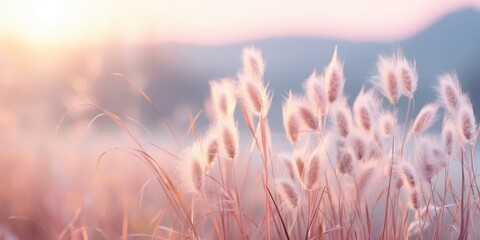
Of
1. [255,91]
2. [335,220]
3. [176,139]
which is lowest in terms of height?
[335,220]

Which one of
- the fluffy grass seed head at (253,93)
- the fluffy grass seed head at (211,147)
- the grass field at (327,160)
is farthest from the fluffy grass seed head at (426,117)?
the fluffy grass seed head at (211,147)

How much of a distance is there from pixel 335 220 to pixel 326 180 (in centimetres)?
8

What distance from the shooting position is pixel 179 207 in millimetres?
1395

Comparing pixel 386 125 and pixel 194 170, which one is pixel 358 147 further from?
pixel 194 170

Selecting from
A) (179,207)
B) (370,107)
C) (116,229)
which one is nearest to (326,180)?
(370,107)

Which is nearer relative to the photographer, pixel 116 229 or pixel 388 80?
pixel 388 80

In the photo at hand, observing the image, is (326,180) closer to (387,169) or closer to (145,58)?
(387,169)

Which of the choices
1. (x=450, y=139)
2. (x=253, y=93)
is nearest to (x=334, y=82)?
(x=253, y=93)

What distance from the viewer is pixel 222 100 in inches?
56.8

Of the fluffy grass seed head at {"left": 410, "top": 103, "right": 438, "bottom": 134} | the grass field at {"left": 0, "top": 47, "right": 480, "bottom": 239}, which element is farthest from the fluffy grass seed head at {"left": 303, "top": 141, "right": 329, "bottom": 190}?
the fluffy grass seed head at {"left": 410, "top": 103, "right": 438, "bottom": 134}

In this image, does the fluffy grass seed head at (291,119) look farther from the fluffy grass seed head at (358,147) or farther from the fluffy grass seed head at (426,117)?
the fluffy grass seed head at (426,117)

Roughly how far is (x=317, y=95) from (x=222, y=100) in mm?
176

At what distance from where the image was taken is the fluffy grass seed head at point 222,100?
139cm

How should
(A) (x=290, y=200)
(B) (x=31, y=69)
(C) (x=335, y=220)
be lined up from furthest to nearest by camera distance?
(B) (x=31, y=69) < (C) (x=335, y=220) < (A) (x=290, y=200)
